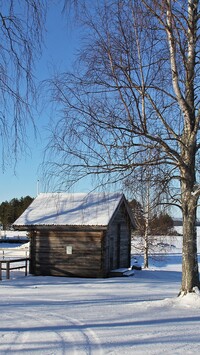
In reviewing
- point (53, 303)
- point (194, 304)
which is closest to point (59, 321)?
point (53, 303)

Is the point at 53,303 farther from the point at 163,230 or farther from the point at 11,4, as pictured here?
the point at 163,230

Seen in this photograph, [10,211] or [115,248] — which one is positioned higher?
[10,211]

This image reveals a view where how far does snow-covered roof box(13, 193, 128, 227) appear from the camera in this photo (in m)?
22.8

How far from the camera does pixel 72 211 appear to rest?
2430 centimetres

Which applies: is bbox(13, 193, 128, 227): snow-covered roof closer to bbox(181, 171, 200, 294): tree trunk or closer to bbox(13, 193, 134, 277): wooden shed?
bbox(13, 193, 134, 277): wooden shed

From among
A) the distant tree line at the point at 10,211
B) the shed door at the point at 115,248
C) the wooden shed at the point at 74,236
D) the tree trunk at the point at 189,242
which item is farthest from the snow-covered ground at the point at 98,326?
the distant tree line at the point at 10,211

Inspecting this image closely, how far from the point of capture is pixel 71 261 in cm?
2302

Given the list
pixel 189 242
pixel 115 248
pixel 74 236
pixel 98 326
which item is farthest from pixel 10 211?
pixel 98 326

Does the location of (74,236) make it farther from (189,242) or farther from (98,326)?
(98,326)

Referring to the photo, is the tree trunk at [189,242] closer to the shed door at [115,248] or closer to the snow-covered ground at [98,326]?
the snow-covered ground at [98,326]

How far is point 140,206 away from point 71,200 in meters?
14.0

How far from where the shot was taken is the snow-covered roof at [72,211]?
2284cm

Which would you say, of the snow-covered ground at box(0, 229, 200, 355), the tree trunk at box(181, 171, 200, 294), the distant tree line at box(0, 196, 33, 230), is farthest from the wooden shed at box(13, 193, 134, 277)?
the distant tree line at box(0, 196, 33, 230)

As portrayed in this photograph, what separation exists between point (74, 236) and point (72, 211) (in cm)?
178
